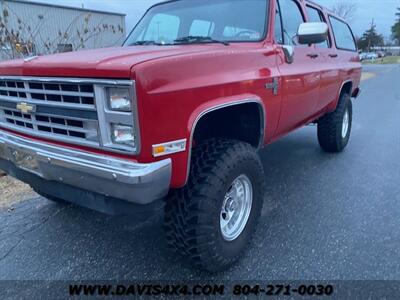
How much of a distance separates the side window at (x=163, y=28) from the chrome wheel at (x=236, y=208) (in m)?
1.42

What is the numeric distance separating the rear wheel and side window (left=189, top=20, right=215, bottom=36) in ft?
8.44

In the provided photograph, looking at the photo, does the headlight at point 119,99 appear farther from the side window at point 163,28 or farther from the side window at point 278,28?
the side window at point 278,28

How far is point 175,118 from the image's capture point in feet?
6.30

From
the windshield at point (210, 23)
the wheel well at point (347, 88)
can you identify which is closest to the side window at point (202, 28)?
the windshield at point (210, 23)

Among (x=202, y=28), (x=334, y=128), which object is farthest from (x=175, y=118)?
(x=334, y=128)

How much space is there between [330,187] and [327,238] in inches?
46.1

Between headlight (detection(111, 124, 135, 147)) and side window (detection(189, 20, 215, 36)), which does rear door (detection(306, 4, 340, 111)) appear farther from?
headlight (detection(111, 124, 135, 147))

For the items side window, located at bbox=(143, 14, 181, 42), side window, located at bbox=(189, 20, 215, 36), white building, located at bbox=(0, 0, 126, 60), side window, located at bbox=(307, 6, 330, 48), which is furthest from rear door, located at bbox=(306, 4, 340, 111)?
white building, located at bbox=(0, 0, 126, 60)

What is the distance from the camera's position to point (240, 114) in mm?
2732

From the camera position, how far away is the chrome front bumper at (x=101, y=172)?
1814 mm

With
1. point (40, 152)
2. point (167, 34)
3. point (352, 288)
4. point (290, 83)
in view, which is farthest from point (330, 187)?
point (40, 152)

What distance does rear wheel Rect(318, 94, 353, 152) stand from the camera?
4840mm

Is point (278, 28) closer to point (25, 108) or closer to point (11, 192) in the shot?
point (25, 108)

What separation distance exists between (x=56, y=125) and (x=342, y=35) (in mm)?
4792
